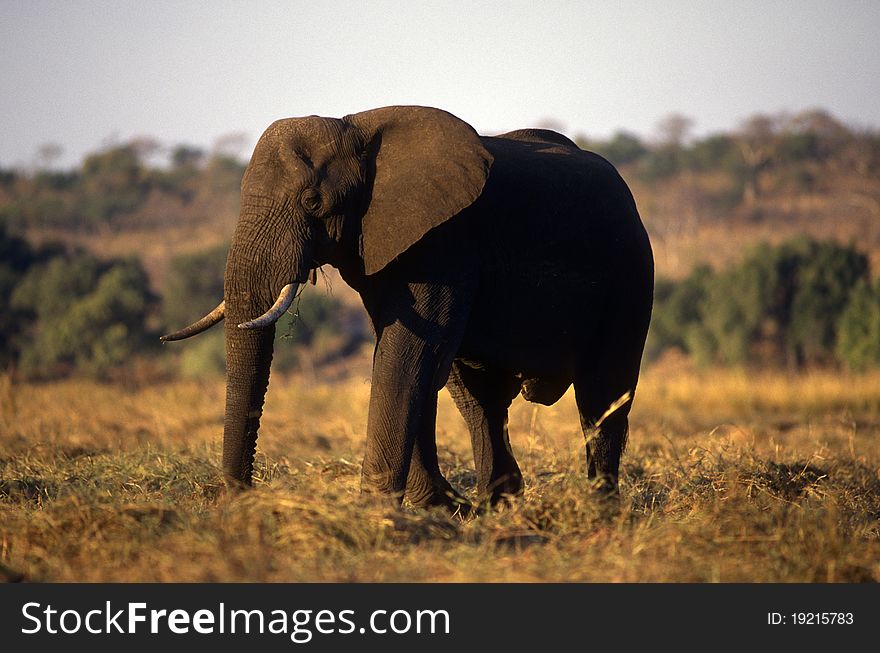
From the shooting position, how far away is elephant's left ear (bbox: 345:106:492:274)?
22.8 feet

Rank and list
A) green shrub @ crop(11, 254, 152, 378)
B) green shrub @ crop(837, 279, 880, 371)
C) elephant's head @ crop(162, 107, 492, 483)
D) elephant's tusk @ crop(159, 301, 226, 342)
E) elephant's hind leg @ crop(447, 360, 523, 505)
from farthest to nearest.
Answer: green shrub @ crop(11, 254, 152, 378) < green shrub @ crop(837, 279, 880, 371) < elephant's hind leg @ crop(447, 360, 523, 505) < elephant's tusk @ crop(159, 301, 226, 342) < elephant's head @ crop(162, 107, 492, 483)

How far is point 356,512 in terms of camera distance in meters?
5.96

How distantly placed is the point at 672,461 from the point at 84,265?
21.2 meters

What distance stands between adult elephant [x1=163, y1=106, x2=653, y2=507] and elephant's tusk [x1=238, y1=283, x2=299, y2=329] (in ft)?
0.03

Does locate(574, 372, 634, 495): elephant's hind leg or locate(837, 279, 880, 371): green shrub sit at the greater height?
locate(837, 279, 880, 371): green shrub

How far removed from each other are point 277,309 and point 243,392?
0.67m

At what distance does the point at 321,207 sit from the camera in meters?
6.93

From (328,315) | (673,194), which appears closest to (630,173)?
(673,194)

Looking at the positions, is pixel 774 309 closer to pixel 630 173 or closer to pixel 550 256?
pixel 550 256

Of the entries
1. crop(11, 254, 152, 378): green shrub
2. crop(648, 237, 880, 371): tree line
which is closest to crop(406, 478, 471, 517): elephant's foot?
crop(11, 254, 152, 378): green shrub

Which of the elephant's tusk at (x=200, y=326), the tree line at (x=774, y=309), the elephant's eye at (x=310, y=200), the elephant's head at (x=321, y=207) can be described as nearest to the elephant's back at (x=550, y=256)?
the elephant's head at (x=321, y=207)

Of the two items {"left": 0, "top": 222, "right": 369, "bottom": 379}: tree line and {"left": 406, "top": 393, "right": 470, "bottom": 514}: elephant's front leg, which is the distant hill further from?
{"left": 406, "top": 393, "right": 470, "bottom": 514}: elephant's front leg
